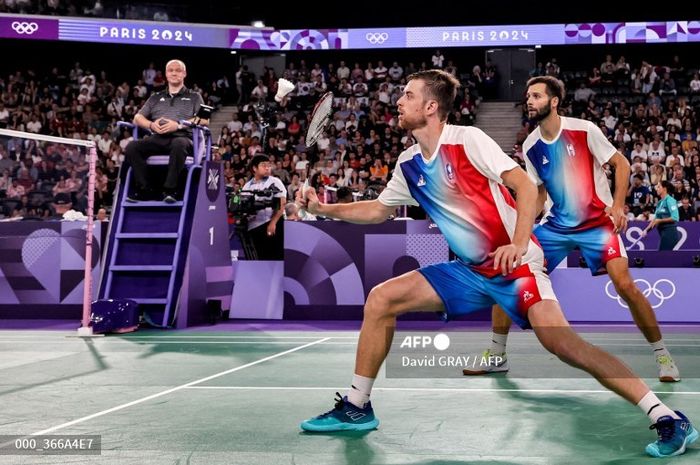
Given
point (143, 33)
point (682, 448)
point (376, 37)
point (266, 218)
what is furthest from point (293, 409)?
point (143, 33)

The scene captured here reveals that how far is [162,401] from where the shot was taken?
458cm

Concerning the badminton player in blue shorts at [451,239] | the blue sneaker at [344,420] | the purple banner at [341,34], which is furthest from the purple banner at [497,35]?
the blue sneaker at [344,420]

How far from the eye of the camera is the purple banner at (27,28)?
75.4 ft

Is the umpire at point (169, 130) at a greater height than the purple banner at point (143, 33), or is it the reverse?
the purple banner at point (143, 33)

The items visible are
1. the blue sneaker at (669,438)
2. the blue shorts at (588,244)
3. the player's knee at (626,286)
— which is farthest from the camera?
the blue shorts at (588,244)

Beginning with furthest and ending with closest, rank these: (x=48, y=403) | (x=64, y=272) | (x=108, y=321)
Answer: (x=64, y=272) < (x=108, y=321) < (x=48, y=403)

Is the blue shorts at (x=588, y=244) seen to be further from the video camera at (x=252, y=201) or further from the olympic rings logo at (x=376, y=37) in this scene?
the olympic rings logo at (x=376, y=37)

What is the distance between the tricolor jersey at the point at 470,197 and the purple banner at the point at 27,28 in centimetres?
2207

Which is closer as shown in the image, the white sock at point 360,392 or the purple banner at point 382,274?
the white sock at point 360,392

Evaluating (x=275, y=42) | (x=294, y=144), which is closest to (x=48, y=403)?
(x=294, y=144)

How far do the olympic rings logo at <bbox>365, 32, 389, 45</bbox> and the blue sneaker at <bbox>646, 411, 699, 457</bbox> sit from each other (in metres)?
22.0

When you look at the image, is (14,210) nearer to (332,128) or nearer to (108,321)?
(108,321)

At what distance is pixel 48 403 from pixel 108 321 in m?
4.04

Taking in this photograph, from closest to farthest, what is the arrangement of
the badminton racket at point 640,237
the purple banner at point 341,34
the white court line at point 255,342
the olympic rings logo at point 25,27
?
the white court line at point 255,342
the badminton racket at point 640,237
the purple banner at point 341,34
the olympic rings logo at point 25,27
